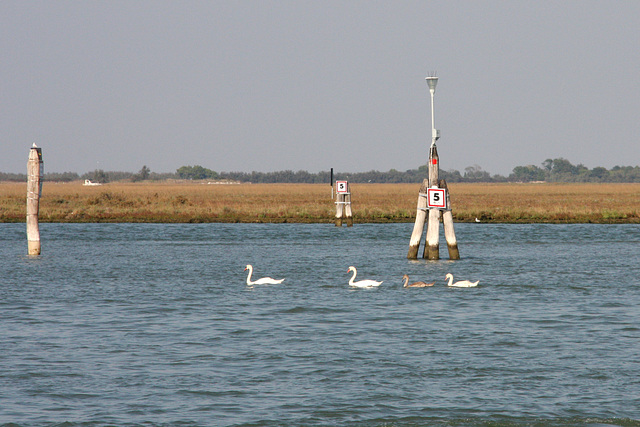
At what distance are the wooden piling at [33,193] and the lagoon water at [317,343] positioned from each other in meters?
0.82

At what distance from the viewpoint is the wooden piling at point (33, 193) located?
3141 centimetres

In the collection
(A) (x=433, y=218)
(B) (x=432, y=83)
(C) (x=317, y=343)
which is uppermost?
(B) (x=432, y=83)

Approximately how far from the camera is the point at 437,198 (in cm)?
2816

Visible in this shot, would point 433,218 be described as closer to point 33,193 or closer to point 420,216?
point 420,216

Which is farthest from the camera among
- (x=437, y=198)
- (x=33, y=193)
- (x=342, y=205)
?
(x=342, y=205)

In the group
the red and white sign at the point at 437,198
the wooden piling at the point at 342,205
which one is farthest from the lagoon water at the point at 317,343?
the wooden piling at the point at 342,205

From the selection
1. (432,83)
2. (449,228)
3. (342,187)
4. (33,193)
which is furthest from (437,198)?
(342,187)

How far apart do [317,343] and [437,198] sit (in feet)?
43.2

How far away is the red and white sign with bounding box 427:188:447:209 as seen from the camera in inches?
1107

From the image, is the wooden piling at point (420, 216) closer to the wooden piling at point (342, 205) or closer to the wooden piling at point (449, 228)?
the wooden piling at point (449, 228)

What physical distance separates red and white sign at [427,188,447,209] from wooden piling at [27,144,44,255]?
1383 centimetres

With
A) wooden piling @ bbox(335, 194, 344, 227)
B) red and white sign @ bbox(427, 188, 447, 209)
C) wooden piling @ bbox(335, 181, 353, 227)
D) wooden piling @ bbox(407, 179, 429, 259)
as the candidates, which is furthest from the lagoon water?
wooden piling @ bbox(335, 194, 344, 227)

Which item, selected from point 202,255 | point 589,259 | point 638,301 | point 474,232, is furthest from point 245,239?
point 638,301

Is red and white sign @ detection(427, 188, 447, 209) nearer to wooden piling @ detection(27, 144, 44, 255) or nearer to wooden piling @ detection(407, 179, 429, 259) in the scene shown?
wooden piling @ detection(407, 179, 429, 259)
